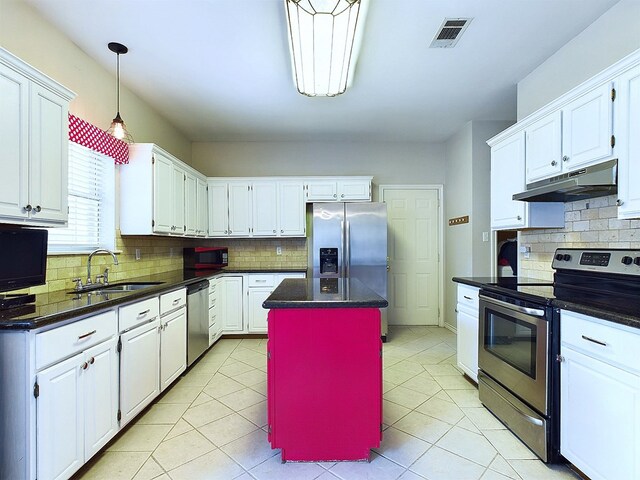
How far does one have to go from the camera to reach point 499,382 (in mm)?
2246

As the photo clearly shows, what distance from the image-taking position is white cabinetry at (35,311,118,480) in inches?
57.0

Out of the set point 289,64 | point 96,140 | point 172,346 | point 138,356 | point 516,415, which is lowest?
point 516,415

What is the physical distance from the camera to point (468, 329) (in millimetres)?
2768

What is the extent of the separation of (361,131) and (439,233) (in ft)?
6.28

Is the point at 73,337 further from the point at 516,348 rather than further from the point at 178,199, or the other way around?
the point at 516,348

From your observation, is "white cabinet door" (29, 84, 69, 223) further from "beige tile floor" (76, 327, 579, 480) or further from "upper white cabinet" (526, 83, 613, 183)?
"upper white cabinet" (526, 83, 613, 183)

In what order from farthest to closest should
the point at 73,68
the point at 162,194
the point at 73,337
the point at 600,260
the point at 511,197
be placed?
1. the point at 162,194
2. the point at 511,197
3. the point at 73,68
4. the point at 600,260
5. the point at 73,337

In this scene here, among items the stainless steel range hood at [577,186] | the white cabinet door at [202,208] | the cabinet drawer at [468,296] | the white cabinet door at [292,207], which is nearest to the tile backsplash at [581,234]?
the stainless steel range hood at [577,186]

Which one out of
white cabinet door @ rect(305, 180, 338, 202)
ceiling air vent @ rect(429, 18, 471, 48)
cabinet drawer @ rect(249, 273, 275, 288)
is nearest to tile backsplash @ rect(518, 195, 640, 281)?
ceiling air vent @ rect(429, 18, 471, 48)

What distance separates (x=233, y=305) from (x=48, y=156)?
275 cm

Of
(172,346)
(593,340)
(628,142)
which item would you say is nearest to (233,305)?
(172,346)

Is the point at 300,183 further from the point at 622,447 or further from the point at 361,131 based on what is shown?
the point at 622,447

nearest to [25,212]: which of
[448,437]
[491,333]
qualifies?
[448,437]

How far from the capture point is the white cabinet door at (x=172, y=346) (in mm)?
2580
